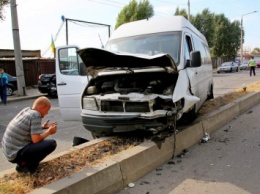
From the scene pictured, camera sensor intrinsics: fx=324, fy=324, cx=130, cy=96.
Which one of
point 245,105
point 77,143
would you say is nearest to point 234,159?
point 77,143

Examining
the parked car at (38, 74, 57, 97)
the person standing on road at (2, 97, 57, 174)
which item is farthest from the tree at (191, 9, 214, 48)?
the person standing on road at (2, 97, 57, 174)

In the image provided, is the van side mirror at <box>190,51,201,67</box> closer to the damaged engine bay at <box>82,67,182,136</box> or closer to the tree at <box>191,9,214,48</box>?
the damaged engine bay at <box>82,67,182,136</box>

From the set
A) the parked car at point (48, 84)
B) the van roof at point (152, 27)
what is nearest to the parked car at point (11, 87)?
the parked car at point (48, 84)

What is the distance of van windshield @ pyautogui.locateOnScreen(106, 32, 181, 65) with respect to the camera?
643cm

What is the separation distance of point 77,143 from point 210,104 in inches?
211

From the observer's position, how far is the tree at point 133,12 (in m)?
42.9

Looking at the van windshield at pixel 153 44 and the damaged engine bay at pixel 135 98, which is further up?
the van windshield at pixel 153 44

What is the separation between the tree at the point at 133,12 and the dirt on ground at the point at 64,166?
38.7 meters

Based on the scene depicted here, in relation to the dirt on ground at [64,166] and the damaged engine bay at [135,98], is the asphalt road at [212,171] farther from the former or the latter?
the damaged engine bay at [135,98]

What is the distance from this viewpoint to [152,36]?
266 inches

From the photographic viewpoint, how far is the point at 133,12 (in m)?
43.3

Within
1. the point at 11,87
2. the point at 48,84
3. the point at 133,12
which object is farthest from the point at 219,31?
the point at 48,84

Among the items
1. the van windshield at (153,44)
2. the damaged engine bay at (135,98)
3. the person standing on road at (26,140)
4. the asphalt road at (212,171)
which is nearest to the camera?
the person standing on road at (26,140)

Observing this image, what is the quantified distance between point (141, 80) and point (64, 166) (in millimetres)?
2242
